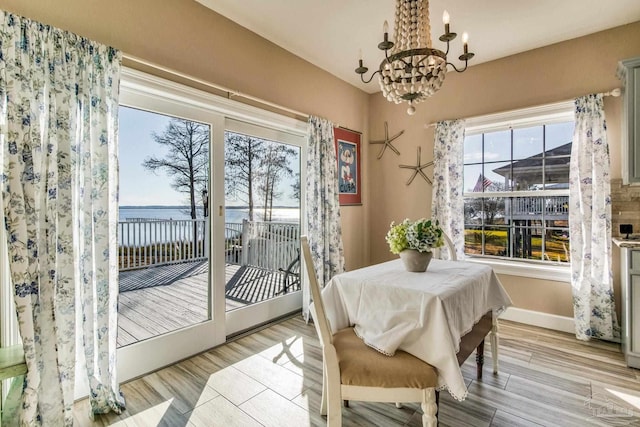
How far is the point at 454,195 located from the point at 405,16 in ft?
7.04

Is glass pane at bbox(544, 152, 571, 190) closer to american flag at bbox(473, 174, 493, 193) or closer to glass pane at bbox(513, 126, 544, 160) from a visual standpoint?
glass pane at bbox(513, 126, 544, 160)

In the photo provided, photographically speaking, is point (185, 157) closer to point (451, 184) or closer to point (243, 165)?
point (243, 165)

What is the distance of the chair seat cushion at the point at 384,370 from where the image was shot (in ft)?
4.42

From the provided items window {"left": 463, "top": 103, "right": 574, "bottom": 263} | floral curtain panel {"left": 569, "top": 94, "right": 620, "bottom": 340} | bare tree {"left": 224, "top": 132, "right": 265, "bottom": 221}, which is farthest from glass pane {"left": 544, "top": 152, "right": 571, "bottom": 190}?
bare tree {"left": 224, "top": 132, "right": 265, "bottom": 221}

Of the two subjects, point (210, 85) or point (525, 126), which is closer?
point (210, 85)

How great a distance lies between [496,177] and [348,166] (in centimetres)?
169

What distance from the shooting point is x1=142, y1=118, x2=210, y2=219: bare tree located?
8.01 ft

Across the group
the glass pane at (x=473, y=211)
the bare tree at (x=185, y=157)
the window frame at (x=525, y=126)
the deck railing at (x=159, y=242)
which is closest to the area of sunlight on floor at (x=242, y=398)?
the deck railing at (x=159, y=242)

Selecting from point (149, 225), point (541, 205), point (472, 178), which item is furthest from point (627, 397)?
point (149, 225)

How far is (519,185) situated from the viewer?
3346 mm

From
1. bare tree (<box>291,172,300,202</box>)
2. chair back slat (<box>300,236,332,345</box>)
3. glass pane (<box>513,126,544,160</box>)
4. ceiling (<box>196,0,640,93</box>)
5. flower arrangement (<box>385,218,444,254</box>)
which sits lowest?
chair back slat (<box>300,236,332,345</box>)

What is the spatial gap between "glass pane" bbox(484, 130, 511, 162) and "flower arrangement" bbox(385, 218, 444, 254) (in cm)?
215

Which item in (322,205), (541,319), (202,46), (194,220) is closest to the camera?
(202,46)

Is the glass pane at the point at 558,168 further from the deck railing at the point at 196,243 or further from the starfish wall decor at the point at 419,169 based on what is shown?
the deck railing at the point at 196,243
